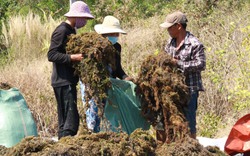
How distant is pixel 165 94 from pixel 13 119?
1.66 metres

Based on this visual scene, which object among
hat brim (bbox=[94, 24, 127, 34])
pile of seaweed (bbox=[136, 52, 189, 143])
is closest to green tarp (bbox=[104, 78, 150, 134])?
pile of seaweed (bbox=[136, 52, 189, 143])

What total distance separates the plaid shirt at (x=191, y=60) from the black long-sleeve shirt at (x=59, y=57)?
1144 mm

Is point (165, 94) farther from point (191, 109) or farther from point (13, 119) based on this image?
point (13, 119)

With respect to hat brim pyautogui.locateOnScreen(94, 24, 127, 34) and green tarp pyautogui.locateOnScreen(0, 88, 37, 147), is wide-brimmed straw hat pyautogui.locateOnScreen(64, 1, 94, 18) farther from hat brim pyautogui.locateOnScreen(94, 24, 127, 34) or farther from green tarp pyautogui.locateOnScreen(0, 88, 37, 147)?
green tarp pyautogui.locateOnScreen(0, 88, 37, 147)

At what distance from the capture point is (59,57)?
18.2ft

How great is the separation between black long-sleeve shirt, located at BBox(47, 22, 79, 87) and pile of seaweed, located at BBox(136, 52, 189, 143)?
77 centimetres

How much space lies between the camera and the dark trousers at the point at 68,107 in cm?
577

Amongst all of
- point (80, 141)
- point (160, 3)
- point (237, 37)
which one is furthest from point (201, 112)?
point (160, 3)

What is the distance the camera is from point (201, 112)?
7.90 metres

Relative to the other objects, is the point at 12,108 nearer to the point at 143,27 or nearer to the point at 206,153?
the point at 206,153

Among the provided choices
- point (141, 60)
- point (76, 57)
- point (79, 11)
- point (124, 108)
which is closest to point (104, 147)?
point (76, 57)

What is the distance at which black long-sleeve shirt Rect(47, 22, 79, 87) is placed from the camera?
5.61 metres

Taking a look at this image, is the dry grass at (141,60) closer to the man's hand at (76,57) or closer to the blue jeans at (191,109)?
the blue jeans at (191,109)

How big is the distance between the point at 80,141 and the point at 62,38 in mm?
1488
